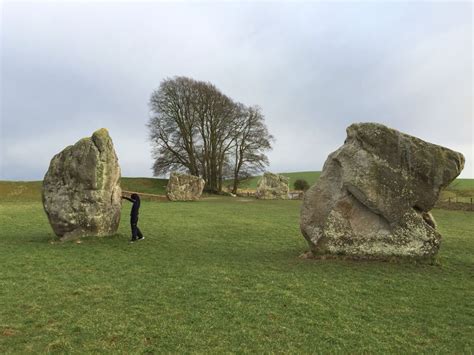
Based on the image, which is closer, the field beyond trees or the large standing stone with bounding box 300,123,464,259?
the field beyond trees

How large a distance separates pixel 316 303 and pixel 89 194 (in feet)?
33.0

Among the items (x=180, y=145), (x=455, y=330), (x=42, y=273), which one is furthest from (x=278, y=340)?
(x=180, y=145)

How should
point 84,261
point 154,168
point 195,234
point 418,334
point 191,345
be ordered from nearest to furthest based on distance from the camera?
point 191,345 < point 418,334 < point 84,261 < point 195,234 < point 154,168

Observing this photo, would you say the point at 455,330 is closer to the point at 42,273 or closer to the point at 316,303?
the point at 316,303

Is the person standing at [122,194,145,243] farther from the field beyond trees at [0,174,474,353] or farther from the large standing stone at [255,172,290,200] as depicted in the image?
the large standing stone at [255,172,290,200]

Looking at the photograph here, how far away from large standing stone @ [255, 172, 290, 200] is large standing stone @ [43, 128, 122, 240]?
29.2m

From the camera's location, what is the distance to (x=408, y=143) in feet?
37.6

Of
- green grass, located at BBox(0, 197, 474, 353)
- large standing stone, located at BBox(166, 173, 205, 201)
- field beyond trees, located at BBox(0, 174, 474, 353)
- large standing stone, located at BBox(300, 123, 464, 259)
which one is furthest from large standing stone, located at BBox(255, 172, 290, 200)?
large standing stone, located at BBox(300, 123, 464, 259)

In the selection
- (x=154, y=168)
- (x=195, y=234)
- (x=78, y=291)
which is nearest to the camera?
(x=78, y=291)

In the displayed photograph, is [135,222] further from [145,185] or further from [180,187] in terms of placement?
[145,185]

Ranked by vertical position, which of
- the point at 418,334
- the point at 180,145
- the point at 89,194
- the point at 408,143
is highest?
the point at 180,145

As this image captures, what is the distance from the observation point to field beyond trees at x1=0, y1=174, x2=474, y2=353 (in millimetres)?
5945

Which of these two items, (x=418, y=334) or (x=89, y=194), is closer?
(x=418, y=334)

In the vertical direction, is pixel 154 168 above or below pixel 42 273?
above
